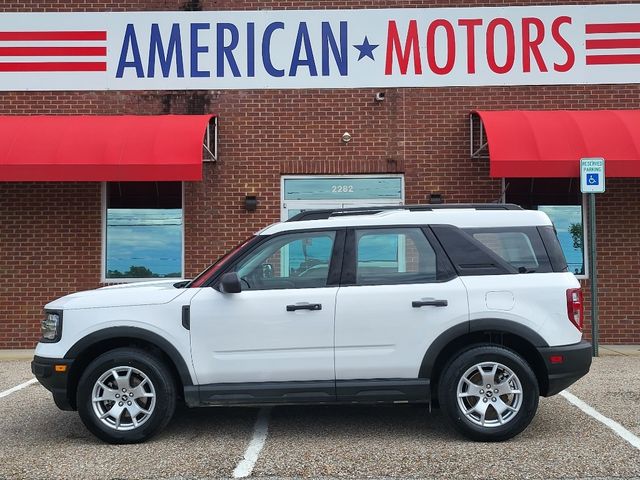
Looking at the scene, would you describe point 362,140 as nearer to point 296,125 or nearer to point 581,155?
point 296,125

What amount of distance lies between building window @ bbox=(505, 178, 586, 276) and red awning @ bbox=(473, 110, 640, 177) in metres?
1.16

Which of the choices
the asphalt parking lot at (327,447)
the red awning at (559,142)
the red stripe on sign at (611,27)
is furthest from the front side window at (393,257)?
the red stripe on sign at (611,27)

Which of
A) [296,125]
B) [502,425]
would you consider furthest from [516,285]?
[296,125]

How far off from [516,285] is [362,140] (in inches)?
229

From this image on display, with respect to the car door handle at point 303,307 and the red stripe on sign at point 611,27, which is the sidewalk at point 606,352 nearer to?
the red stripe on sign at point 611,27

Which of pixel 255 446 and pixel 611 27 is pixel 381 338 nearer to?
pixel 255 446

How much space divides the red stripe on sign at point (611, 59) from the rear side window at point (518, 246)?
671cm

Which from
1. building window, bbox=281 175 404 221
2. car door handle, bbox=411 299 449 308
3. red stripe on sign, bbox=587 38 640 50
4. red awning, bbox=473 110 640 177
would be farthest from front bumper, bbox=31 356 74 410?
red stripe on sign, bbox=587 38 640 50

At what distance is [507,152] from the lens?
8.95 meters

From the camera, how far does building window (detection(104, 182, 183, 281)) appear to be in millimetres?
10227

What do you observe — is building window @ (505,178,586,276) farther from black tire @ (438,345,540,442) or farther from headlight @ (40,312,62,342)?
headlight @ (40,312,62,342)

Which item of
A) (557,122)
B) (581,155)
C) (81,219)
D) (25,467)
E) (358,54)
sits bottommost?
(25,467)

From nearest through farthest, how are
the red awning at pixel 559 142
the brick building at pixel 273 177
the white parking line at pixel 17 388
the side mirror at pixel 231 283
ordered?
the side mirror at pixel 231 283 → the white parking line at pixel 17 388 → the red awning at pixel 559 142 → the brick building at pixel 273 177

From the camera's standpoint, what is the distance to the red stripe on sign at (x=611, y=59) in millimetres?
10258
